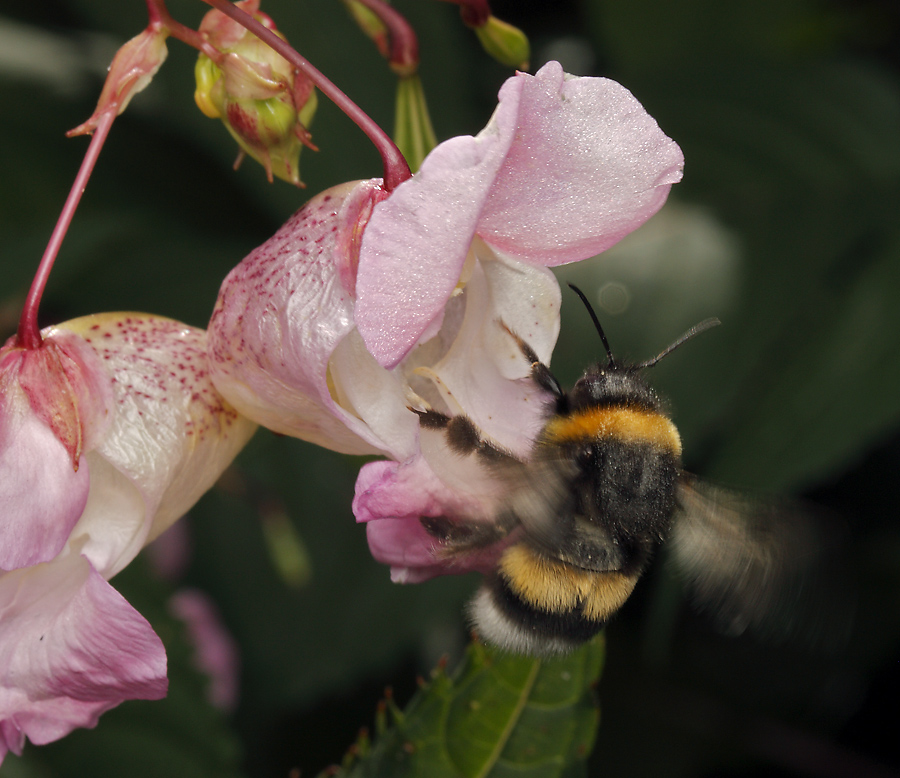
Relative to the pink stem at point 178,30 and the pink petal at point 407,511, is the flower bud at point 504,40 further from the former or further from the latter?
the pink petal at point 407,511

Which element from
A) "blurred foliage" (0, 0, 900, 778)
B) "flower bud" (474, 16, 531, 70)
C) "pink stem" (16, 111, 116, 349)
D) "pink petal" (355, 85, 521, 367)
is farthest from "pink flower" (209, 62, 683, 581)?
"blurred foliage" (0, 0, 900, 778)

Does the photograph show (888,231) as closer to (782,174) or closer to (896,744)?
(782,174)

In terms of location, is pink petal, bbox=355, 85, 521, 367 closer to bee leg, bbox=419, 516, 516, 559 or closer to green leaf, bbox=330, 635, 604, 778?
bee leg, bbox=419, 516, 516, 559

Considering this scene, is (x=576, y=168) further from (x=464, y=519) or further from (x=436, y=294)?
(x=464, y=519)

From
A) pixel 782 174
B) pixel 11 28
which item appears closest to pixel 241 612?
pixel 11 28

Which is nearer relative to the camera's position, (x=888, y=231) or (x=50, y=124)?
(x=888, y=231)

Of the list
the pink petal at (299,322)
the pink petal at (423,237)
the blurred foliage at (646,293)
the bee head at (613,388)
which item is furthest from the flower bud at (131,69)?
the blurred foliage at (646,293)
